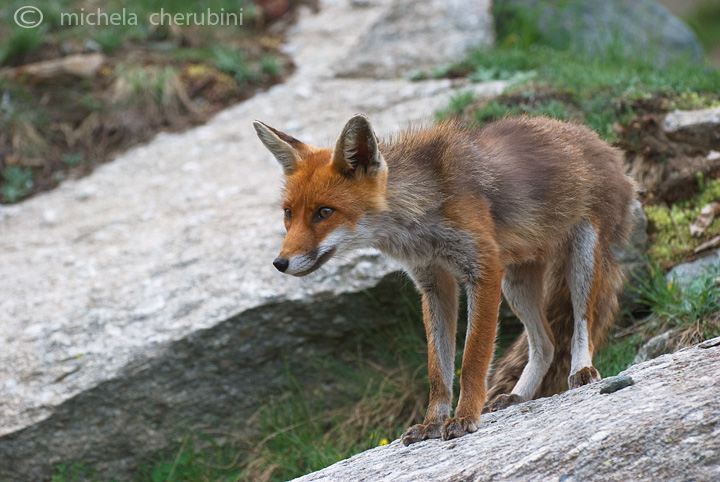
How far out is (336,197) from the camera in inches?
158

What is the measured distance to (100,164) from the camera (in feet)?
30.7

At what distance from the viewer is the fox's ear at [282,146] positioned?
4293mm

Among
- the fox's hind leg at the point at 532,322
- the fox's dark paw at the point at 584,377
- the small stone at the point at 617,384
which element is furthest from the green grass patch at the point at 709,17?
the small stone at the point at 617,384

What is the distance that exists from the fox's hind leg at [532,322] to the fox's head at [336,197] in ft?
4.44

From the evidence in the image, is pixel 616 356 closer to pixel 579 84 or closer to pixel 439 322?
pixel 439 322

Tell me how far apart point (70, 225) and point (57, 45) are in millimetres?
4304

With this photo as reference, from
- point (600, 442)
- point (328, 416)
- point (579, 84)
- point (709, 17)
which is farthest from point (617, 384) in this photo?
point (709, 17)

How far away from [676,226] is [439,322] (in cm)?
279

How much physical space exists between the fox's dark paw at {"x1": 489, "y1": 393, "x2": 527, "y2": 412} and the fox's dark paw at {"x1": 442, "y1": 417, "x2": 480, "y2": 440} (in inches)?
26.9

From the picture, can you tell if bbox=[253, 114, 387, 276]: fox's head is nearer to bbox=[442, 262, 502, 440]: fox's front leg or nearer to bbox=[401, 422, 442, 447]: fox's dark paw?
bbox=[442, 262, 502, 440]: fox's front leg

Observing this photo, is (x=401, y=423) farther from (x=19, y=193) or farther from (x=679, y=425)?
(x=19, y=193)

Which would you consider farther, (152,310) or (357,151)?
(152,310)

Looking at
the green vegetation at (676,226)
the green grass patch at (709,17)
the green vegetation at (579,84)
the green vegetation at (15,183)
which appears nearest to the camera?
the green vegetation at (676,226)

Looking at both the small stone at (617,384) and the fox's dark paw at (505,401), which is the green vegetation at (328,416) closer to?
the fox's dark paw at (505,401)
